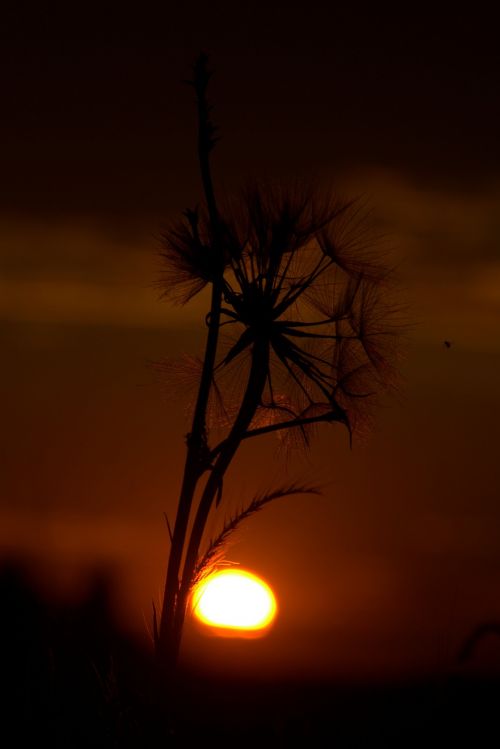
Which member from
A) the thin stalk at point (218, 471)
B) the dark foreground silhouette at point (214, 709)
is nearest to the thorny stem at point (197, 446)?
the thin stalk at point (218, 471)

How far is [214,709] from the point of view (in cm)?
564

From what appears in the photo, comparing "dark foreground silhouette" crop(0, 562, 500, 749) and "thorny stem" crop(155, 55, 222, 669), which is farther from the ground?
"thorny stem" crop(155, 55, 222, 669)

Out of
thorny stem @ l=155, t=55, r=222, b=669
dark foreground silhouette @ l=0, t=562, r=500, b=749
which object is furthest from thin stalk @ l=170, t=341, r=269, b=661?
dark foreground silhouette @ l=0, t=562, r=500, b=749

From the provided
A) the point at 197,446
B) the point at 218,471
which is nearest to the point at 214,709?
the point at 218,471

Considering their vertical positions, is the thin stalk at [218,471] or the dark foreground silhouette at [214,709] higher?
the thin stalk at [218,471]

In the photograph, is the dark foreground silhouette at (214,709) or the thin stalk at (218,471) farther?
the thin stalk at (218,471)

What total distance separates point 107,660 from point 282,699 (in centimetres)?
111

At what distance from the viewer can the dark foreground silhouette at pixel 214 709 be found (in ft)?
17.0

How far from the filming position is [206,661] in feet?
20.7

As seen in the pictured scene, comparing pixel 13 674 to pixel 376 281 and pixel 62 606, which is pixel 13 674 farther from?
pixel 376 281

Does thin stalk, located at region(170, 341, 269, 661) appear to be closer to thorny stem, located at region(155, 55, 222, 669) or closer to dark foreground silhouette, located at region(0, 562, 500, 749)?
thorny stem, located at region(155, 55, 222, 669)

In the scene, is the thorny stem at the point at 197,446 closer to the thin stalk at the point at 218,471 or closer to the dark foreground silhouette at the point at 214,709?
the thin stalk at the point at 218,471

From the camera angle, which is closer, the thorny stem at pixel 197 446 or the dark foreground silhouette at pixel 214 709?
the dark foreground silhouette at pixel 214 709

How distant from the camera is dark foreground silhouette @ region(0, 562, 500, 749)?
518cm
